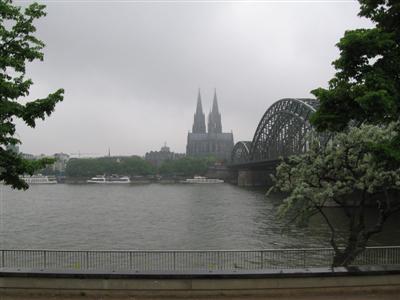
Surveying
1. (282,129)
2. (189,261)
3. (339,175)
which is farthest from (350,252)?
(282,129)

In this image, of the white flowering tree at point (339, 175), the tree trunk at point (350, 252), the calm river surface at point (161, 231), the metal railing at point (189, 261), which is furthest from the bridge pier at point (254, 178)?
the tree trunk at point (350, 252)

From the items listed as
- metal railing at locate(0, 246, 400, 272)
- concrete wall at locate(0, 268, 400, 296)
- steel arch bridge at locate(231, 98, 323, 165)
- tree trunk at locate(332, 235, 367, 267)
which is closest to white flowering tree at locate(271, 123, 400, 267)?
tree trunk at locate(332, 235, 367, 267)

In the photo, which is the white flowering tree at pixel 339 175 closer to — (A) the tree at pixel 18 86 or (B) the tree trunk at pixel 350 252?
(B) the tree trunk at pixel 350 252

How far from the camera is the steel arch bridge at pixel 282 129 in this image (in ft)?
375

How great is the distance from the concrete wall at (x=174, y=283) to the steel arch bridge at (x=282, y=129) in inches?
3679

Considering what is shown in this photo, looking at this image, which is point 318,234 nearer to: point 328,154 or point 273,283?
point 328,154

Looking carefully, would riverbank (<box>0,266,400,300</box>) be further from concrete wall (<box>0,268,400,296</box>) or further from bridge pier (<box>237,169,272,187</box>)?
bridge pier (<box>237,169,272,187</box>)

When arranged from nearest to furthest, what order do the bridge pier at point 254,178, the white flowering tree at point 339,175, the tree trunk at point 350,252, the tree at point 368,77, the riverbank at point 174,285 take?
the tree at point 368,77 → the riverbank at point 174,285 → the tree trunk at point 350,252 → the white flowering tree at point 339,175 → the bridge pier at point 254,178

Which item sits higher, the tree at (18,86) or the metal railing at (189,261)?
the tree at (18,86)

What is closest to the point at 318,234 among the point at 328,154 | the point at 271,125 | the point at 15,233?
the point at 328,154

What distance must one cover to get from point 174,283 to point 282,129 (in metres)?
128

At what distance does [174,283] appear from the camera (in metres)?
14.0

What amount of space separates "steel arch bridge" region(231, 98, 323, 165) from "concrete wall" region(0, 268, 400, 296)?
93445mm

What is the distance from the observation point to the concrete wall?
45.8 ft
